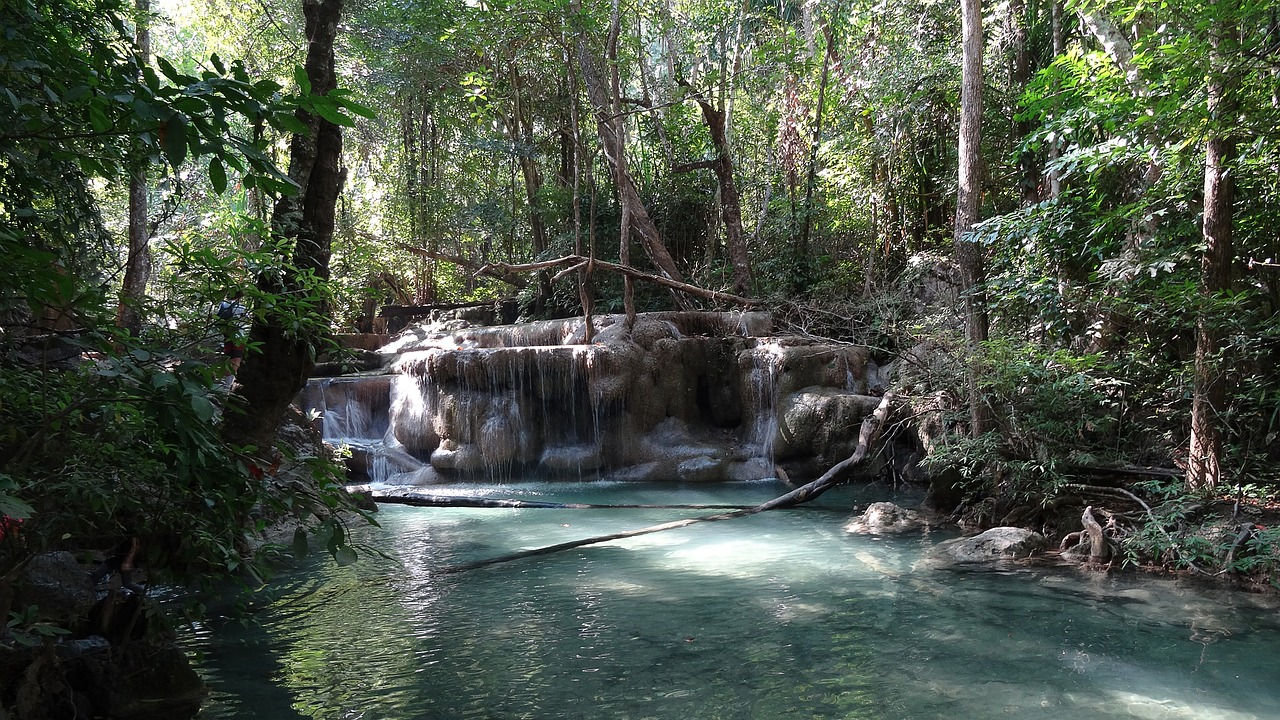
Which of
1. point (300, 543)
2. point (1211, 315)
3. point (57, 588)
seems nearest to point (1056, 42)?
point (1211, 315)

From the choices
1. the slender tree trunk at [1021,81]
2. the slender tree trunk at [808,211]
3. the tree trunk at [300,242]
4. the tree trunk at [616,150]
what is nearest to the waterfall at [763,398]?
the tree trunk at [616,150]

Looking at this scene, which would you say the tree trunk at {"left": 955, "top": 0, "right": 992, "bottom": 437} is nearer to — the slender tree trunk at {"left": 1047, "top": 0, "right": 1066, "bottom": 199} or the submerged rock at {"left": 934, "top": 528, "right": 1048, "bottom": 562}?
the slender tree trunk at {"left": 1047, "top": 0, "right": 1066, "bottom": 199}

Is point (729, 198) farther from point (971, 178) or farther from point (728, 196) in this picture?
point (971, 178)

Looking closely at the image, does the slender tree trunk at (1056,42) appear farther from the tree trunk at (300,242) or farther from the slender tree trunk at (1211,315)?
the tree trunk at (300,242)

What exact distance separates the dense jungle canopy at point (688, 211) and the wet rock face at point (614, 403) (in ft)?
3.67

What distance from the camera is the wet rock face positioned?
1238 centimetres

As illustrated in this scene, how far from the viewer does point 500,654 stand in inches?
186

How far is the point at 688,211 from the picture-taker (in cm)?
1823

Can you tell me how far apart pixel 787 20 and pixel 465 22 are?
8.09m

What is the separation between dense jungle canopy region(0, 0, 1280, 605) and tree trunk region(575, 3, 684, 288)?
0.08m

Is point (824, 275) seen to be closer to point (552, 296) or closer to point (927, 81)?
point (927, 81)

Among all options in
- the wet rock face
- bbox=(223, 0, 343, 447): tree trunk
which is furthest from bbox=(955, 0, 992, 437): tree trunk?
bbox=(223, 0, 343, 447): tree trunk

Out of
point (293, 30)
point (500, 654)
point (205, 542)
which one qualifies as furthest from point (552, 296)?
point (205, 542)

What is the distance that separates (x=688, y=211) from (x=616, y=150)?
14.0 ft
